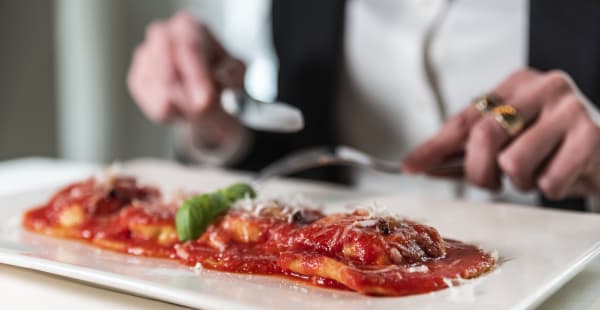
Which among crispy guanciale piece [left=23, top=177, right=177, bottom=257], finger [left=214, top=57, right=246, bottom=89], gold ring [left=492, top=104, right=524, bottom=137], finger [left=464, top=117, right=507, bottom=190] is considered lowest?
crispy guanciale piece [left=23, top=177, right=177, bottom=257]

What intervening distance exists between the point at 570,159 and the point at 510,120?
0.56 feet

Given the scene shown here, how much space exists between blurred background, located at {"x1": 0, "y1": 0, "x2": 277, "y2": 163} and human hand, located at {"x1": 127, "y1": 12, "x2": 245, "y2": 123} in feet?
7.76

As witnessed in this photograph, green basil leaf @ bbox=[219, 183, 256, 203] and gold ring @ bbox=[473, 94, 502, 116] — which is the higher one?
gold ring @ bbox=[473, 94, 502, 116]

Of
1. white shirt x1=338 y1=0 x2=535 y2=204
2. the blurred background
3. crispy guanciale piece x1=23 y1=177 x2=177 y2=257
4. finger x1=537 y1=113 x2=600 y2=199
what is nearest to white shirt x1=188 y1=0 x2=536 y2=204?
white shirt x1=338 y1=0 x2=535 y2=204

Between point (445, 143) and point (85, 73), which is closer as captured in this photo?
point (445, 143)

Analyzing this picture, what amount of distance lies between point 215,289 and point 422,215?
665 millimetres

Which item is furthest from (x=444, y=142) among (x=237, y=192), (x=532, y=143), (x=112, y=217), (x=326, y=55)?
(x=326, y=55)

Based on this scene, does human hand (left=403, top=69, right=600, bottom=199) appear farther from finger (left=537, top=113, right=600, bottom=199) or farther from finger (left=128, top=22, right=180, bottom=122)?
finger (left=128, top=22, right=180, bottom=122)

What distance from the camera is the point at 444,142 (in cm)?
179

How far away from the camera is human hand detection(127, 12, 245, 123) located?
7.02 ft

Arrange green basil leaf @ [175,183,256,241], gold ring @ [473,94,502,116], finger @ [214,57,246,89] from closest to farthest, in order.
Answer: green basil leaf @ [175,183,256,241]
gold ring @ [473,94,502,116]
finger @ [214,57,246,89]

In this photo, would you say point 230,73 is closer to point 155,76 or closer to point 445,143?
point 155,76

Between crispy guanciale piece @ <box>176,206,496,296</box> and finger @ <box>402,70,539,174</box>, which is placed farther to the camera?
finger @ <box>402,70,539,174</box>

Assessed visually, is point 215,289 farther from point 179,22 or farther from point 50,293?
point 179,22
